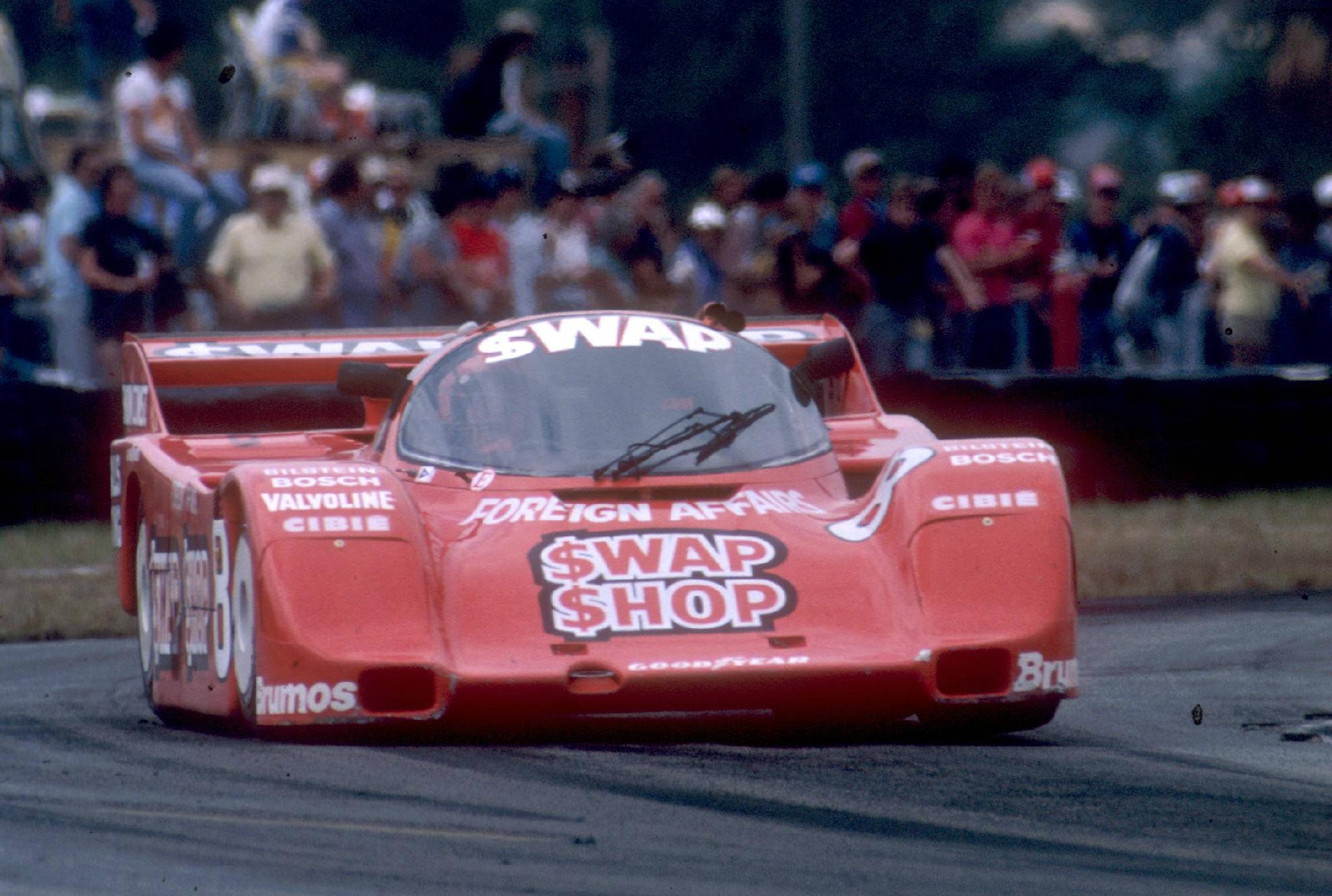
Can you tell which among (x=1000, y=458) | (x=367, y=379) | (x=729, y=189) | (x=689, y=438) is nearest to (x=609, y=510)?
(x=689, y=438)

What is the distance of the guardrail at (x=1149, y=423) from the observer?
518 inches

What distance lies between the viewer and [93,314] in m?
13.2

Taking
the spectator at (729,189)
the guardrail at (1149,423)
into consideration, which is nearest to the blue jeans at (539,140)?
the spectator at (729,189)

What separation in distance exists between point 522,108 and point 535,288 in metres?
2.84

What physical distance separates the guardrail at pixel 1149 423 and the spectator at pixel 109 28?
13.1ft

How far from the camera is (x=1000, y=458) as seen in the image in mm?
6805

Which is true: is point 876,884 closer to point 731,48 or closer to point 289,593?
point 289,593

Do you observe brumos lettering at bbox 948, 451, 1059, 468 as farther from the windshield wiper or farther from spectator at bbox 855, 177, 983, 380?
spectator at bbox 855, 177, 983, 380

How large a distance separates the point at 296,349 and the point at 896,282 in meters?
5.37

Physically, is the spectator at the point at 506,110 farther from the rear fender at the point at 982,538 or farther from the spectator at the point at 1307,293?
the rear fender at the point at 982,538

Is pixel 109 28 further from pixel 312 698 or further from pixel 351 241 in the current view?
pixel 312 698

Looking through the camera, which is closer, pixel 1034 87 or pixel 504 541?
pixel 504 541

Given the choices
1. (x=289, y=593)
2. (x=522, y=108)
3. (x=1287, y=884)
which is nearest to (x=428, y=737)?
(x=289, y=593)

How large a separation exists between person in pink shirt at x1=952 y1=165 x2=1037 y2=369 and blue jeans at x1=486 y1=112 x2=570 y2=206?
258cm
